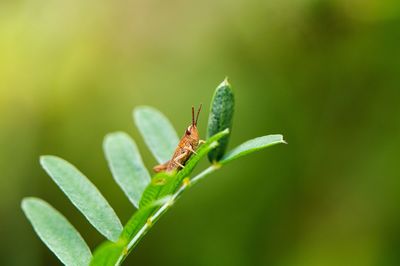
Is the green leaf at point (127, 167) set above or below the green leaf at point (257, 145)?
below

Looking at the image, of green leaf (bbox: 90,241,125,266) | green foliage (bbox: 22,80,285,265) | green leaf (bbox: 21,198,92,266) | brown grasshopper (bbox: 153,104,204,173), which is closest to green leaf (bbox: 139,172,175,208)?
green foliage (bbox: 22,80,285,265)

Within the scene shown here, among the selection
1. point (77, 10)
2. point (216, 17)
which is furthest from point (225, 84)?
point (77, 10)

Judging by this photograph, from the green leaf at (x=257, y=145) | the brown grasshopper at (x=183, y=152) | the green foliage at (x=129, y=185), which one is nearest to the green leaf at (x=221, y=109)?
the green foliage at (x=129, y=185)

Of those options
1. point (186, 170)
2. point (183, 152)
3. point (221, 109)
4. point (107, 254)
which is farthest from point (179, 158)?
point (107, 254)

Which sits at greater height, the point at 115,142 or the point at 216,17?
the point at 216,17

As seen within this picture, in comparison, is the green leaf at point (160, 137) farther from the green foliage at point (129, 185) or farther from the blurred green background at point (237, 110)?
the blurred green background at point (237, 110)

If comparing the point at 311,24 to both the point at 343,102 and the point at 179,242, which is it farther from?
the point at 179,242
